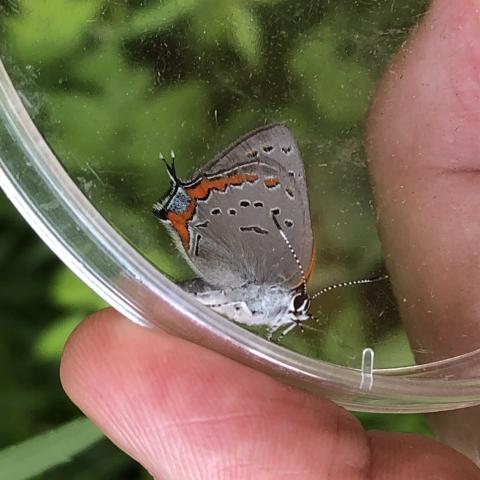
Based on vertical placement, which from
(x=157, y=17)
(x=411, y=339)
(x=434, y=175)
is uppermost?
(x=157, y=17)

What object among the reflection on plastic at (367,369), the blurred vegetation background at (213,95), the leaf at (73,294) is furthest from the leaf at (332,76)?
the leaf at (73,294)

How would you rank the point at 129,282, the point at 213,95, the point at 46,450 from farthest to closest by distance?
the point at 46,450 → the point at 213,95 → the point at 129,282

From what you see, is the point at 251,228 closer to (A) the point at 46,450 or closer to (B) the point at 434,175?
(B) the point at 434,175

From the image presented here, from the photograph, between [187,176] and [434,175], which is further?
[434,175]

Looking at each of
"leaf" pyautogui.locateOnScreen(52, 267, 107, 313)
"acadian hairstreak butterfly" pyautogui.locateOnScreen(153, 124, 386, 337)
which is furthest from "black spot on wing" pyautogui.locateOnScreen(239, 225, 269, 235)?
"leaf" pyautogui.locateOnScreen(52, 267, 107, 313)

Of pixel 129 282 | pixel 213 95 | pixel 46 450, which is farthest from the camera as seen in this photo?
pixel 46 450

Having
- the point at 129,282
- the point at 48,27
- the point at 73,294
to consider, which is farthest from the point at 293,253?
the point at 73,294
